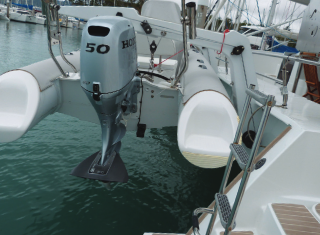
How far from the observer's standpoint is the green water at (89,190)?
2.36m

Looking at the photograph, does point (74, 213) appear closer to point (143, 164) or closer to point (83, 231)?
point (83, 231)

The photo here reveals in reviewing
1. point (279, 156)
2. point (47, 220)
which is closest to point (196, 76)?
point (279, 156)

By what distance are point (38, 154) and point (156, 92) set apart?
6.10 feet

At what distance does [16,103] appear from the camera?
7.48 feet

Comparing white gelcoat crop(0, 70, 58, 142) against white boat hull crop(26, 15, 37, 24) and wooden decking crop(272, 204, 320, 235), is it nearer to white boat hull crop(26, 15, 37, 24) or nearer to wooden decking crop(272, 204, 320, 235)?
wooden decking crop(272, 204, 320, 235)

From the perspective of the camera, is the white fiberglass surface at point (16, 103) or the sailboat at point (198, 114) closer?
the sailboat at point (198, 114)

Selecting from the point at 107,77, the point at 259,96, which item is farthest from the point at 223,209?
the point at 107,77

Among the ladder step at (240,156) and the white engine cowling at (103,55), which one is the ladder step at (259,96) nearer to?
the ladder step at (240,156)

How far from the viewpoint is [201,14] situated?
16.7ft

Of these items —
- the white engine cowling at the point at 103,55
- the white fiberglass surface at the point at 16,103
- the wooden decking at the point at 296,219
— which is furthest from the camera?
the white fiberglass surface at the point at 16,103

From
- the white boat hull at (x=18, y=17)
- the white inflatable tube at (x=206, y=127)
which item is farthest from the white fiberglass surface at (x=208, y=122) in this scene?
the white boat hull at (x=18, y=17)

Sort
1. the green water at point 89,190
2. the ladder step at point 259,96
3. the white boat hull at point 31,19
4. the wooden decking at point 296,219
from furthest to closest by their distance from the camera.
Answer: the white boat hull at point 31,19 → the green water at point 89,190 → the wooden decking at point 296,219 → the ladder step at point 259,96

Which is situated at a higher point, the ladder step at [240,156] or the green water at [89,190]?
the ladder step at [240,156]

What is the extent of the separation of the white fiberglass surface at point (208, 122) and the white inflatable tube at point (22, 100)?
4.25 feet
